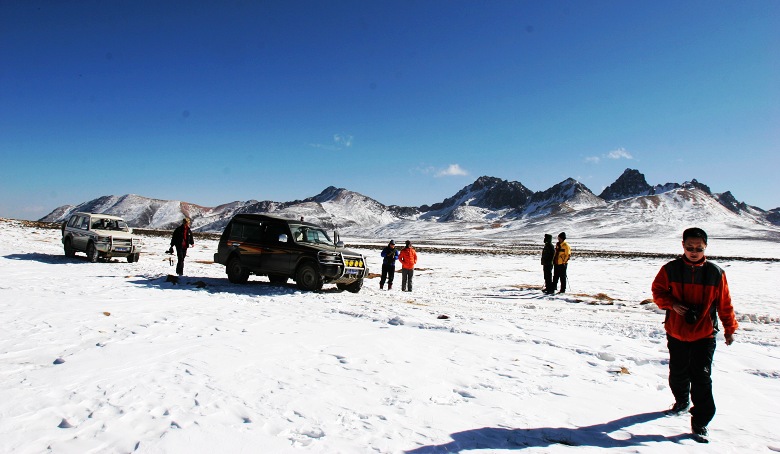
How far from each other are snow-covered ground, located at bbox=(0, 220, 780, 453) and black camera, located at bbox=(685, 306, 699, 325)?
46.5 inches

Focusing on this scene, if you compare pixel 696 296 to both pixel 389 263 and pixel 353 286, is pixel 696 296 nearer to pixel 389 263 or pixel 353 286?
pixel 353 286

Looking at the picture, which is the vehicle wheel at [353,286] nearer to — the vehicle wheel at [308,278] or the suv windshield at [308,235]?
the vehicle wheel at [308,278]

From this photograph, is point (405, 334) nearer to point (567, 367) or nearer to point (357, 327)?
point (357, 327)

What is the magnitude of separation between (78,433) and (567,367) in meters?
6.29

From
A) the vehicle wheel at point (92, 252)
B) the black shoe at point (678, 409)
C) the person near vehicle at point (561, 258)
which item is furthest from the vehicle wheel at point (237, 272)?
the black shoe at point (678, 409)

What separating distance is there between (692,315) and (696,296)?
29cm

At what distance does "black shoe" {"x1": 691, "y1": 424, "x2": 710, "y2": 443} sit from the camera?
14.2ft

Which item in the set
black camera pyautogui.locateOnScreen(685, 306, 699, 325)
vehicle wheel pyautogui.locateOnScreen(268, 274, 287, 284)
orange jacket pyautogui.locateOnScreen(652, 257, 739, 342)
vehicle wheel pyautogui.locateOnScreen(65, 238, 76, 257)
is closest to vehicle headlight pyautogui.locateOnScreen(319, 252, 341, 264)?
vehicle wheel pyautogui.locateOnScreen(268, 274, 287, 284)

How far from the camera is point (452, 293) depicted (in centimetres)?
1702

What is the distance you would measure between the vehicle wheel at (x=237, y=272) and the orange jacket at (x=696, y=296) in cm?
1330

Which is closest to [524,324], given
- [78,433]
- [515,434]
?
[515,434]

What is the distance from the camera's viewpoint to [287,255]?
47.4ft

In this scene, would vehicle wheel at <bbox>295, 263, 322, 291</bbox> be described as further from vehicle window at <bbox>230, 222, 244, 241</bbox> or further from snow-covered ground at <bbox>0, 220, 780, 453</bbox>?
vehicle window at <bbox>230, 222, 244, 241</bbox>

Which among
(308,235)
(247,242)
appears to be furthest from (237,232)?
(308,235)
